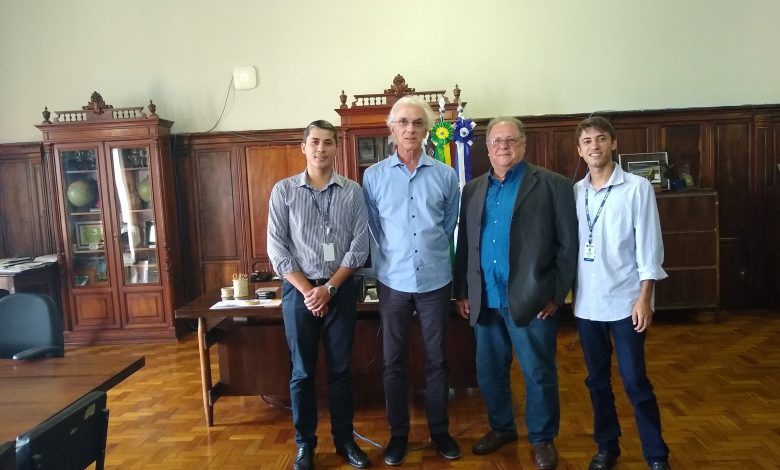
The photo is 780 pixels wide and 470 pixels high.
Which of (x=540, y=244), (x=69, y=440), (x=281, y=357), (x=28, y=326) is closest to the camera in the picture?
(x=69, y=440)

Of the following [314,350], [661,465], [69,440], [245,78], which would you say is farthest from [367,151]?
[69,440]

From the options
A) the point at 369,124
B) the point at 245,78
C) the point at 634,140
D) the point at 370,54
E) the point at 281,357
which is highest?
the point at 370,54

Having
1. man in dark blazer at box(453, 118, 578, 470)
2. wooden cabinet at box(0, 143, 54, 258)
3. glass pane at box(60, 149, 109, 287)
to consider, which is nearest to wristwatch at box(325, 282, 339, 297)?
man in dark blazer at box(453, 118, 578, 470)

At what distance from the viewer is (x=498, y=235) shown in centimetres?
237

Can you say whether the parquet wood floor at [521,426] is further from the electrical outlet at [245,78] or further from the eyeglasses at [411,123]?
the electrical outlet at [245,78]

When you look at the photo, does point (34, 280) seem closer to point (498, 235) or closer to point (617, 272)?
point (498, 235)

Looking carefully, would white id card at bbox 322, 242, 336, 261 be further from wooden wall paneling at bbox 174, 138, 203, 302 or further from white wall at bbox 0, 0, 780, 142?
wooden wall paneling at bbox 174, 138, 203, 302

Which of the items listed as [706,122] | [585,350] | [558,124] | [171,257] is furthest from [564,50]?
[171,257]

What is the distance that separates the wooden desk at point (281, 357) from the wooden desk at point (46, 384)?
1.13 metres

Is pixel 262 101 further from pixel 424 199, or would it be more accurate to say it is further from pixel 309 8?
pixel 424 199

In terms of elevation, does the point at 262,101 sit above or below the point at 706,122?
above

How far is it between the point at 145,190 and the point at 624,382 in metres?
4.28

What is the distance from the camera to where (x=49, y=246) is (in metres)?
5.30

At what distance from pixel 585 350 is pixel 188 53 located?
4.53m
